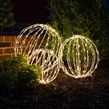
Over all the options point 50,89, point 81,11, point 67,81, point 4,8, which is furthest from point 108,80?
point 4,8

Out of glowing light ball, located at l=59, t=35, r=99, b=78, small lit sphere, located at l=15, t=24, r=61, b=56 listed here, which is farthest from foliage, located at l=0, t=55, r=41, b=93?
small lit sphere, located at l=15, t=24, r=61, b=56

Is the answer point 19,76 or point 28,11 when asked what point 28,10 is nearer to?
point 28,11

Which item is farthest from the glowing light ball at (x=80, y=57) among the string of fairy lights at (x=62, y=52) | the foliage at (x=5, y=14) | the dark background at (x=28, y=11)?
the dark background at (x=28, y=11)

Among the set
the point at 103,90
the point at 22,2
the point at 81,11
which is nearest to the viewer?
the point at 103,90

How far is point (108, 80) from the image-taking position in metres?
10.4

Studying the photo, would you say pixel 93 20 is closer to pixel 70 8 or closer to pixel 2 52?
pixel 70 8

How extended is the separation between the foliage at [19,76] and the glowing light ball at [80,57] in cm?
124

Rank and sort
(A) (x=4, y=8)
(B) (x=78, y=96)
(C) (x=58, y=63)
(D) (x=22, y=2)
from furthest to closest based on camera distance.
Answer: (D) (x=22, y=2) < (A) (x=4, y=8) < (C) (x=58, y=63) < (B) (x=78, y=96)

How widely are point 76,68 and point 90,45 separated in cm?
60

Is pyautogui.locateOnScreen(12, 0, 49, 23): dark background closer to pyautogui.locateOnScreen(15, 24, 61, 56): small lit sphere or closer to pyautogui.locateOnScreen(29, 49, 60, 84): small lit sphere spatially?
pyautogui.locateOnScreen(15, 24, 61, 56): small lit sphere

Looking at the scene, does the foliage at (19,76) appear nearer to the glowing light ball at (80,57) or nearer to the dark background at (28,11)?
the glowing light ball at (80,57)

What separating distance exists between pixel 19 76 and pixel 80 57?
2856mm

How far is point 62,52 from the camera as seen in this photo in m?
11.6

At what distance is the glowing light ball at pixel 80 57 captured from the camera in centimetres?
1089
